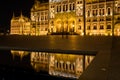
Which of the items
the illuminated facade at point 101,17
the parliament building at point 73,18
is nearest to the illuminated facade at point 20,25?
the parliament building at point 73,18

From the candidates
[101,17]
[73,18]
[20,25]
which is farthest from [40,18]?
[101,17]

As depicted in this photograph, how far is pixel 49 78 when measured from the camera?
7.67m

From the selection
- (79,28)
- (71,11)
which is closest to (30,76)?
(79,28)

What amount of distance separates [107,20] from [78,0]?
12866 mm

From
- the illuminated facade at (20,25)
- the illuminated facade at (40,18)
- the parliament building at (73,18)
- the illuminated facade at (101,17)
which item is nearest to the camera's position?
the illuminated facade at (101,17)

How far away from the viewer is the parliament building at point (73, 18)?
7281 centimetres

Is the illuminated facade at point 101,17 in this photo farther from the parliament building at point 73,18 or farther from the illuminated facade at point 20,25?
the illuminated facade at point 20,25

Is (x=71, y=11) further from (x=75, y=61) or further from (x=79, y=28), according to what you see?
(x=75, y=61)

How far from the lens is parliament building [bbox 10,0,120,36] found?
72812mm

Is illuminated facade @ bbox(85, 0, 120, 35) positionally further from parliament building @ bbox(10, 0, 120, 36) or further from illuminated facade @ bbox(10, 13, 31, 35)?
illuminated facade @ bbox(10, 13, 31, 35)

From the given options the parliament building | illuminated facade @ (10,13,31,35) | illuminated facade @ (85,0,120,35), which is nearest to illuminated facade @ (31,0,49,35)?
the parliament building

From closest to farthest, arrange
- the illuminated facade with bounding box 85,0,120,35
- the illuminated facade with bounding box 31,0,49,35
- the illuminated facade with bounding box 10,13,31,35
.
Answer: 1. the illuminated facade with bounding box 85,0,120,35
2. the illuminated facade with bounding box 31,0,49,35
3. the illuminated facade with bounding box 10,13,31,35

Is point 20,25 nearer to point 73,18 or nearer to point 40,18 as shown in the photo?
point 40,18

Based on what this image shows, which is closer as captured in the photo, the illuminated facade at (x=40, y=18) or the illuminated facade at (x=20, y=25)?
the illuminated facade at (x=40, y=18)
